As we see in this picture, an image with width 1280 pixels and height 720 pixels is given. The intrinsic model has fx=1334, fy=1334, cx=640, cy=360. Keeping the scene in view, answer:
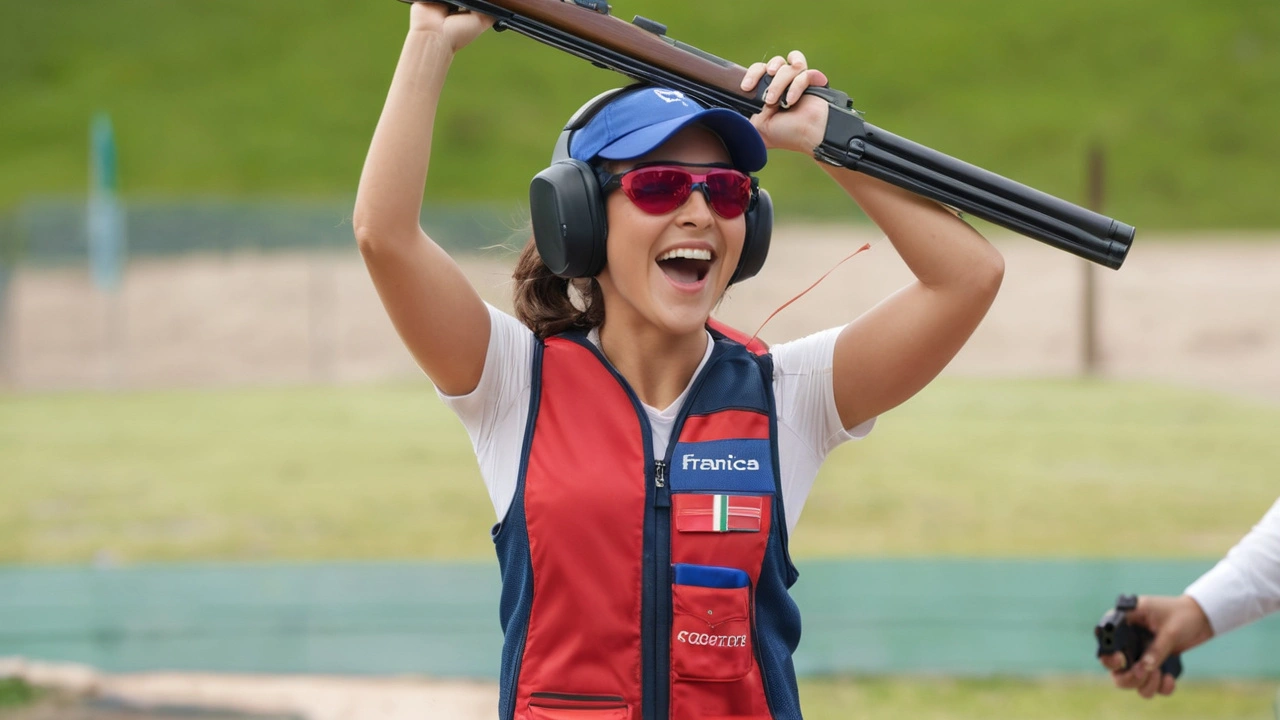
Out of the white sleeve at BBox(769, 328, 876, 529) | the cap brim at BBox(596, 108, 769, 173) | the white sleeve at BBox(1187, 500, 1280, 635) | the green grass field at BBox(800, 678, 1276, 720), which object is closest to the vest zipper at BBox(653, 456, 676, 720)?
the white sleeve at BBox(769, 328, 876, 529)

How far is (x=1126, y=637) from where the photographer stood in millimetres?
2482

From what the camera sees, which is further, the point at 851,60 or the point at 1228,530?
the point at 851,60

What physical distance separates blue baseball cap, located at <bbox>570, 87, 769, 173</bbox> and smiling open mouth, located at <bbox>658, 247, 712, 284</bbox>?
15cm

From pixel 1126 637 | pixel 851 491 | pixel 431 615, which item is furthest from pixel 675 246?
pixel 851 491

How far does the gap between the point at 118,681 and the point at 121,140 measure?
28415mm

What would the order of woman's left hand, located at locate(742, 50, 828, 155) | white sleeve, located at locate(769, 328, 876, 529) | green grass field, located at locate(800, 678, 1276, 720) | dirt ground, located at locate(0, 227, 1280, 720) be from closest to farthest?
woman's left hand, located at locate(742, 50, 828, 155), white sleeve, located at locate(769, 328, 876, 529), green grass field, located at locate(800, 678, 1276, 720), dirt ground, located at locate(0, 227, 1280, 720)

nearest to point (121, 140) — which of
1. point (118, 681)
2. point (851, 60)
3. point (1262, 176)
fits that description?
point (851, 60)

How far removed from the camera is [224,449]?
11.1m

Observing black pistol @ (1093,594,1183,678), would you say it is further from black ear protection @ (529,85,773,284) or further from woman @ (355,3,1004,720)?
black ear protection @ (529,85,773,284)

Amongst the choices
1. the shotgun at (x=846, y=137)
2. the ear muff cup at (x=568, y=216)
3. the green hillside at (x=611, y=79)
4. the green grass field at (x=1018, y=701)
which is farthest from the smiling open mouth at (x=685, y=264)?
the green hillside at (x=611, y=79)

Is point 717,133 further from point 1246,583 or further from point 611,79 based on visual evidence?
point 611,79

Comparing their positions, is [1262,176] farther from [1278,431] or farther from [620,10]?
[1278,431]

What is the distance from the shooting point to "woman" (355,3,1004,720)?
1.78 metres

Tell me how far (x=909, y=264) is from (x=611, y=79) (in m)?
26.2
